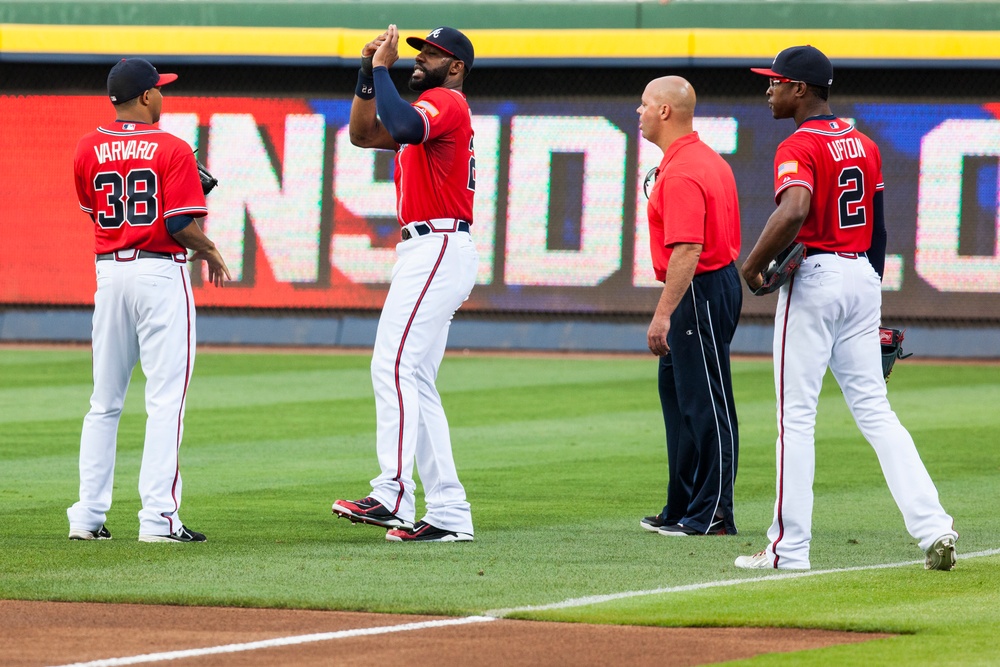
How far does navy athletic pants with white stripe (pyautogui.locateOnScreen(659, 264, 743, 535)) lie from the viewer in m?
7.77

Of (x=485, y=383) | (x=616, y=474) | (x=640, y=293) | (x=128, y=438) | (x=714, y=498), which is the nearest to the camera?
(x=714, y=498)

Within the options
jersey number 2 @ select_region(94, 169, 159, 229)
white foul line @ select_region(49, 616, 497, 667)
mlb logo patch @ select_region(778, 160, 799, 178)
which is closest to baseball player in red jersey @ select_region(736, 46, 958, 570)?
mlb logo patch @ select_region(778, 160, 799, 178)

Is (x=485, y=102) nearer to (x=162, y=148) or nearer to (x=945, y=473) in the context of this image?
(x=945, y=473)

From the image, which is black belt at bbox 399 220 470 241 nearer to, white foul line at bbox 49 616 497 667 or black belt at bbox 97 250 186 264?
black belt at bbox 97 250 186 264

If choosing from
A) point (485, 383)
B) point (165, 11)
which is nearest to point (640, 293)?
point (485, 383)

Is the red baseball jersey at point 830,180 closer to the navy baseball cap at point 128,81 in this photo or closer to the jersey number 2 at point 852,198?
the jersey number 2 at point 852,198

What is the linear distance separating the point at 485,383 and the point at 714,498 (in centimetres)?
845

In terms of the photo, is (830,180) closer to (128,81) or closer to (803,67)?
(803,67)

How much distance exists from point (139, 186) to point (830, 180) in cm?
287

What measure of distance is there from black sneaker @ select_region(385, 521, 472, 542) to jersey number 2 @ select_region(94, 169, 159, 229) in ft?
5.57

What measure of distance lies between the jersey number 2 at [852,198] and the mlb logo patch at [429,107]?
5.66ft

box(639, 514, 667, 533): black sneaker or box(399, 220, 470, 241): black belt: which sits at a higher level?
box(399, 220, 470, 241): black belt

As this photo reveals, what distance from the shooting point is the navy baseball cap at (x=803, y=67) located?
22.1 ft

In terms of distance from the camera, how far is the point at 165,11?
70.2ft
